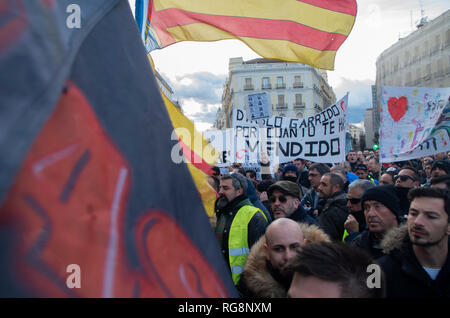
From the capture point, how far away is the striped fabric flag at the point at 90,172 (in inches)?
28.3

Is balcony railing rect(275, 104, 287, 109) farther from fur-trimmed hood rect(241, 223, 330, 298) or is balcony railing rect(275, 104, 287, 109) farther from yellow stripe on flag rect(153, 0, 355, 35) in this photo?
fur-trimmed hood rect(241, 223, 330, 298)

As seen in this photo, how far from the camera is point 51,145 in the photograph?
2.63ft

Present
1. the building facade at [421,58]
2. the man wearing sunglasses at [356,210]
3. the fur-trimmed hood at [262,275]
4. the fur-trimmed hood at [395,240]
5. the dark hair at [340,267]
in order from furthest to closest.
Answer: the building facade at [421,58]
the man wearing sunglasses at [356,210]
the fur-trimmed hood at [395,240]
the fur-trimmed hood at [262,275]
the dark hair at [340,267]

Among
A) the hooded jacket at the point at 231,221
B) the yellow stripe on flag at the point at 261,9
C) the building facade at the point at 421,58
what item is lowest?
the hooded jacket at the point at 231,221

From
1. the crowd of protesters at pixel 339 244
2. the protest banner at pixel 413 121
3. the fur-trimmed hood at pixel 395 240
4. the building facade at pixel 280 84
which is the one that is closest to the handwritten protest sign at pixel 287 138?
the protest banner at pixel 413 121

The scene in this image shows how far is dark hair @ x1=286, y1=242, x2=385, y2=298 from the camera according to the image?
4.17 feet

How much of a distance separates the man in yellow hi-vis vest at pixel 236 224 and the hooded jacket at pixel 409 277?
3.75 ft

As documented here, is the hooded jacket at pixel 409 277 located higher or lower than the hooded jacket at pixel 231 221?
lower

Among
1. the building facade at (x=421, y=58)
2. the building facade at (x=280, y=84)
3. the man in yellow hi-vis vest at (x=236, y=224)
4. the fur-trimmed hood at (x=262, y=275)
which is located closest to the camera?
the fur-trimmed hood at (x=262, y=275)

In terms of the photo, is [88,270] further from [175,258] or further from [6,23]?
[6,23]

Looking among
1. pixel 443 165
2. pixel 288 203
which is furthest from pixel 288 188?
pixel 443 165

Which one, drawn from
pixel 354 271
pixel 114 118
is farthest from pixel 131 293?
pixel 354 271

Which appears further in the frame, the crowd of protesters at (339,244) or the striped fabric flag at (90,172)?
the crowd of protesters at (339,244)

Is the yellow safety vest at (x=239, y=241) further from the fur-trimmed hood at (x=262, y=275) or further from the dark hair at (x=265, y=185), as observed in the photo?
the dark hair at (x=265, y=185)
